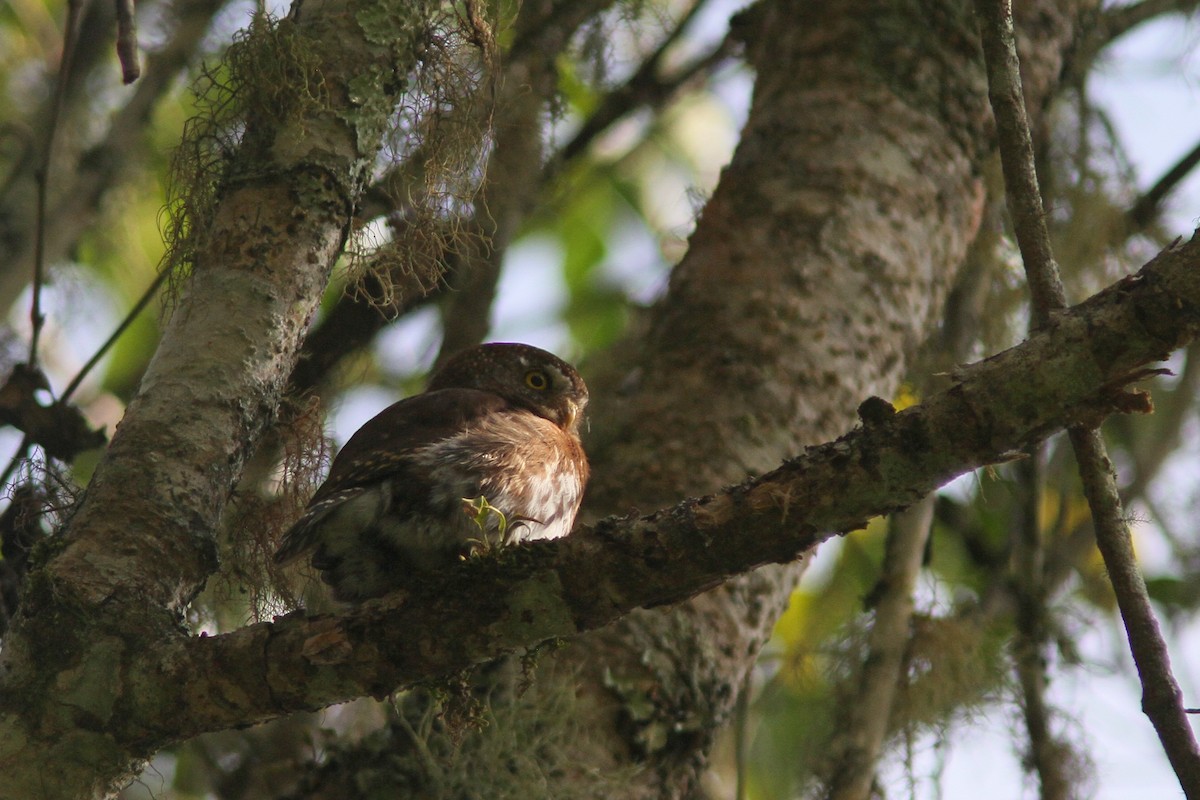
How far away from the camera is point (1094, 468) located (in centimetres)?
223

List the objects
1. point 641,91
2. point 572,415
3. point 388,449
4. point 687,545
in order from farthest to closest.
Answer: point 641,91 → point 572,415 → point 388,449 → point 687,545

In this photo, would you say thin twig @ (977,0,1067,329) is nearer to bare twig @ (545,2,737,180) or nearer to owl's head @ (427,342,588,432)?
owl's head @ (427,342,588,432)

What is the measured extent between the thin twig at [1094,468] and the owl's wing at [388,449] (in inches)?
56.3

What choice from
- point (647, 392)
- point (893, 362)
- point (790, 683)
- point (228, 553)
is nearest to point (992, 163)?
point (893, 362)

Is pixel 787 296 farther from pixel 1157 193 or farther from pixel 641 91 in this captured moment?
pixel 1157 193

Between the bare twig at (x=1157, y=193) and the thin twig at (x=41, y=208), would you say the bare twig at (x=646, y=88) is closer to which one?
the bare twig at (x=1157, y=193)

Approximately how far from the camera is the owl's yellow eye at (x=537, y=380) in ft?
13.9

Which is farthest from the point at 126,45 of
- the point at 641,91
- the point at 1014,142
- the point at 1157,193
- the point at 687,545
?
the point at 1157,193

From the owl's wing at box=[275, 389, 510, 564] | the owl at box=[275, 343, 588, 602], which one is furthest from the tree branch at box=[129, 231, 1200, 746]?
the owl's wing at box=[275, 389, 510, 564]

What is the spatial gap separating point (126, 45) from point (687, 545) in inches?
Answer: 58.2

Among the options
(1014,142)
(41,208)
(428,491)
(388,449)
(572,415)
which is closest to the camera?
(1014,142)

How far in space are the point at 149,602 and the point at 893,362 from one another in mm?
2616

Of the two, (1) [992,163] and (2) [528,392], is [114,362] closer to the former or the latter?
(2) [528,392]

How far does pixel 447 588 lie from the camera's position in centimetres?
220
